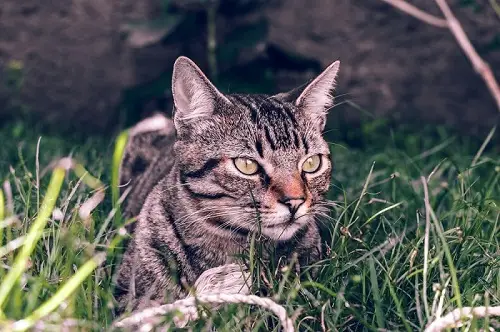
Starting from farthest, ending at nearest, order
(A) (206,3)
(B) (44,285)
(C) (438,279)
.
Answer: (A) (206,3) < (C) (438,279) < (B) (44,285)

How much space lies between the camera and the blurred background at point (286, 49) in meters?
4.88

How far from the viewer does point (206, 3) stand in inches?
177

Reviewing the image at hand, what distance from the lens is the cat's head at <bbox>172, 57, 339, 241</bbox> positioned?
7.38 ft

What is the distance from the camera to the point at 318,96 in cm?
259

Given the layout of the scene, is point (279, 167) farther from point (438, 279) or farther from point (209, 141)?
point (438, 279)

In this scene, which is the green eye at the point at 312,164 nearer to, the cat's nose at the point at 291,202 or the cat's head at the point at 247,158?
the cat's head at the point at 247,158

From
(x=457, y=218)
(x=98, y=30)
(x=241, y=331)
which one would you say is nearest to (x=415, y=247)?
(x=457, y=218)

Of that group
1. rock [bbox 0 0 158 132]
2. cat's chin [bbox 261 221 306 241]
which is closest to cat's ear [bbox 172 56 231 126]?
cat's chin [bbox 261 221 306 241]

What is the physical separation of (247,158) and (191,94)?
31cm

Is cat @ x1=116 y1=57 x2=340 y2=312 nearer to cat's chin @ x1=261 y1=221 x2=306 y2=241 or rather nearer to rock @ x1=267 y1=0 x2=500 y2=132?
cat's chin @ x1=261 y1=221 x2=306 y2=241

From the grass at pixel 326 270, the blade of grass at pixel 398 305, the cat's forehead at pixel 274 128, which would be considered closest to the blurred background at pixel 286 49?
the grass at pixel 326 270

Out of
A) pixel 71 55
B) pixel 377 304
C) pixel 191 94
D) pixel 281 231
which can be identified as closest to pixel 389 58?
pixel 71 55

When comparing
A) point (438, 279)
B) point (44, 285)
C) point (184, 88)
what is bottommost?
point (438, 279)

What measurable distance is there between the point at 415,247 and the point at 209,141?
2.57ft
